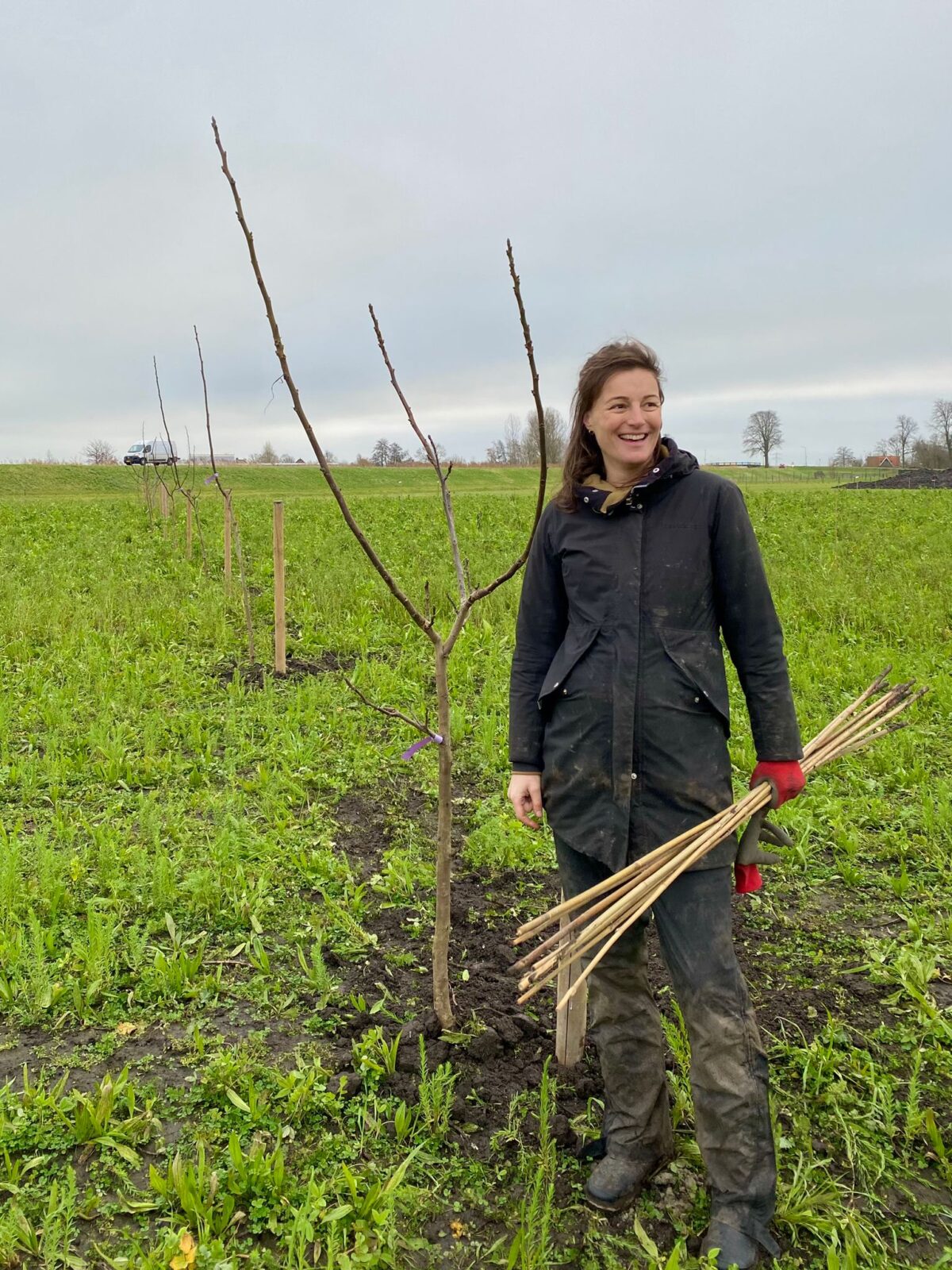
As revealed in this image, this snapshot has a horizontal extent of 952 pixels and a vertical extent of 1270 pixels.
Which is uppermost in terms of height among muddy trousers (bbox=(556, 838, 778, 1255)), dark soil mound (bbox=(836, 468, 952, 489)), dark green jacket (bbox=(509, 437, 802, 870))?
dark soil mound (bbox=(836, 468, 952, 489))

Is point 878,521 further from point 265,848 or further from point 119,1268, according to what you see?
point 119,1268

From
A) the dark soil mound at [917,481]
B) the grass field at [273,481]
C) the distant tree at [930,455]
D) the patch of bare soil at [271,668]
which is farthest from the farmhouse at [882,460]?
the patch of bare soil at [271,668]

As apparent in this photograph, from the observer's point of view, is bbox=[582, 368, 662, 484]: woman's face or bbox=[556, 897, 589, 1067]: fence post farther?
bbox=[556, 897, 589, 1067]: fence post

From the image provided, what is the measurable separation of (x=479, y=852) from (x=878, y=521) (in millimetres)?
14441

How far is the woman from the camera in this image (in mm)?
2006

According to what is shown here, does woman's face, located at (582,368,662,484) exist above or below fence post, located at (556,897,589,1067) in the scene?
above

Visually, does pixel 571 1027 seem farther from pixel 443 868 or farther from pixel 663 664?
pixel 663 664

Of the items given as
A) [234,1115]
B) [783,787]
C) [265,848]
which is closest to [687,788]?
[783,787]

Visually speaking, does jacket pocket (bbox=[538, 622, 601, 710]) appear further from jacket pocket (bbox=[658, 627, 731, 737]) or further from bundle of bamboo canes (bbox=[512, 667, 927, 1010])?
bundle of bamboo canes (bbox=[512, 667, 927, 1010])

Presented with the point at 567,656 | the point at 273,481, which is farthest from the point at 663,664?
the point at 273,481

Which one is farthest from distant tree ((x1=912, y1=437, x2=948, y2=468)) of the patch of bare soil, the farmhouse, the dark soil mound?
the patch of bare soil

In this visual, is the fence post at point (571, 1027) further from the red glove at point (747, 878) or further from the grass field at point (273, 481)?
the grass field at point (273, 481)

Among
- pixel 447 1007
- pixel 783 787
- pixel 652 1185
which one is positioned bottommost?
pixel 652 1185

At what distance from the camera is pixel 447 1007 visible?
109 inches
